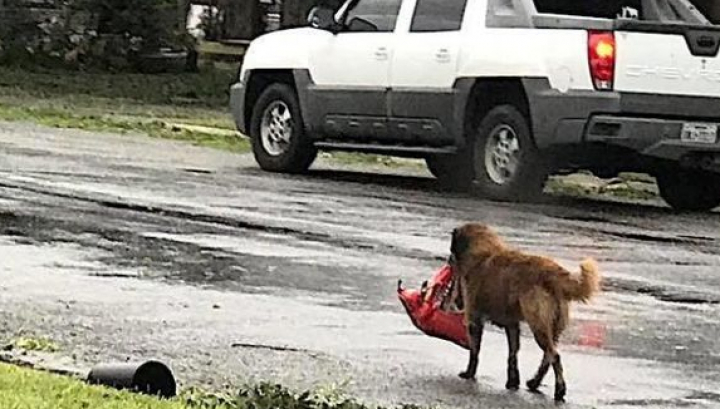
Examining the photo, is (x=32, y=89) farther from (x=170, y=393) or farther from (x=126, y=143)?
(x=170, y=393)

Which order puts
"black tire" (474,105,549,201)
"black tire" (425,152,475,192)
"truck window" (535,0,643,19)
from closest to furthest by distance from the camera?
"black tire" (474,105,549,201) → "truck window" (535,0,643,19) → "black tire" (425,152,475,192)

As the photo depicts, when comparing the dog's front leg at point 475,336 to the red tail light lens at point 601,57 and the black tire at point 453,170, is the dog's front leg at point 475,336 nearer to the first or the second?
the red tail light lens at point 601,57

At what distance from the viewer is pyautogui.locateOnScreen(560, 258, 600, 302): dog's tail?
21.3ft

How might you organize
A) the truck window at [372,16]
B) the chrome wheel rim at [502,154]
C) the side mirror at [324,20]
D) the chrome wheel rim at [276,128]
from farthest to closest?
1. the chrome wheel rim at [276,128]
2. the side mirror at [324,20]
3. the truck window at [372,16]
4. the chrome wheel rim at [502,154]

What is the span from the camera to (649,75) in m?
14.1

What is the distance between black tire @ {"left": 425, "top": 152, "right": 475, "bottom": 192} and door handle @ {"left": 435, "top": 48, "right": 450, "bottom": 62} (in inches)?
30.0

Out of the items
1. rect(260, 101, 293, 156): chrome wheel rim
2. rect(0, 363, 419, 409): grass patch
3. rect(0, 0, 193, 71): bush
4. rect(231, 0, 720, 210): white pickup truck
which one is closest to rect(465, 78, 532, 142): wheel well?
rect(231, 0, 720, 210): white pickup truck

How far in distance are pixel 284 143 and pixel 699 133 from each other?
13.9ft

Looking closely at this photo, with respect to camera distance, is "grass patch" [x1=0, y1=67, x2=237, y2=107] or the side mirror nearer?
the side mirror

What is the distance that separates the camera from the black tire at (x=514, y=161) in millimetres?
14461

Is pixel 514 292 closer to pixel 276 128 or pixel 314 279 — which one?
pixel 314 279

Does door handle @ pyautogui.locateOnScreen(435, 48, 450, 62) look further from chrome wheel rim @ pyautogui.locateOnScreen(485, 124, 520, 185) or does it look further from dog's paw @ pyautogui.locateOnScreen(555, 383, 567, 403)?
dog's paw @ pyautogui.locateOnScreen(555, 383, 567, 403)

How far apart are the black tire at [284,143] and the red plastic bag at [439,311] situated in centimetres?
958

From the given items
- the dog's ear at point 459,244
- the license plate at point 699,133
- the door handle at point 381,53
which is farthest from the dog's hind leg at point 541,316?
the door handle at point 381,53
